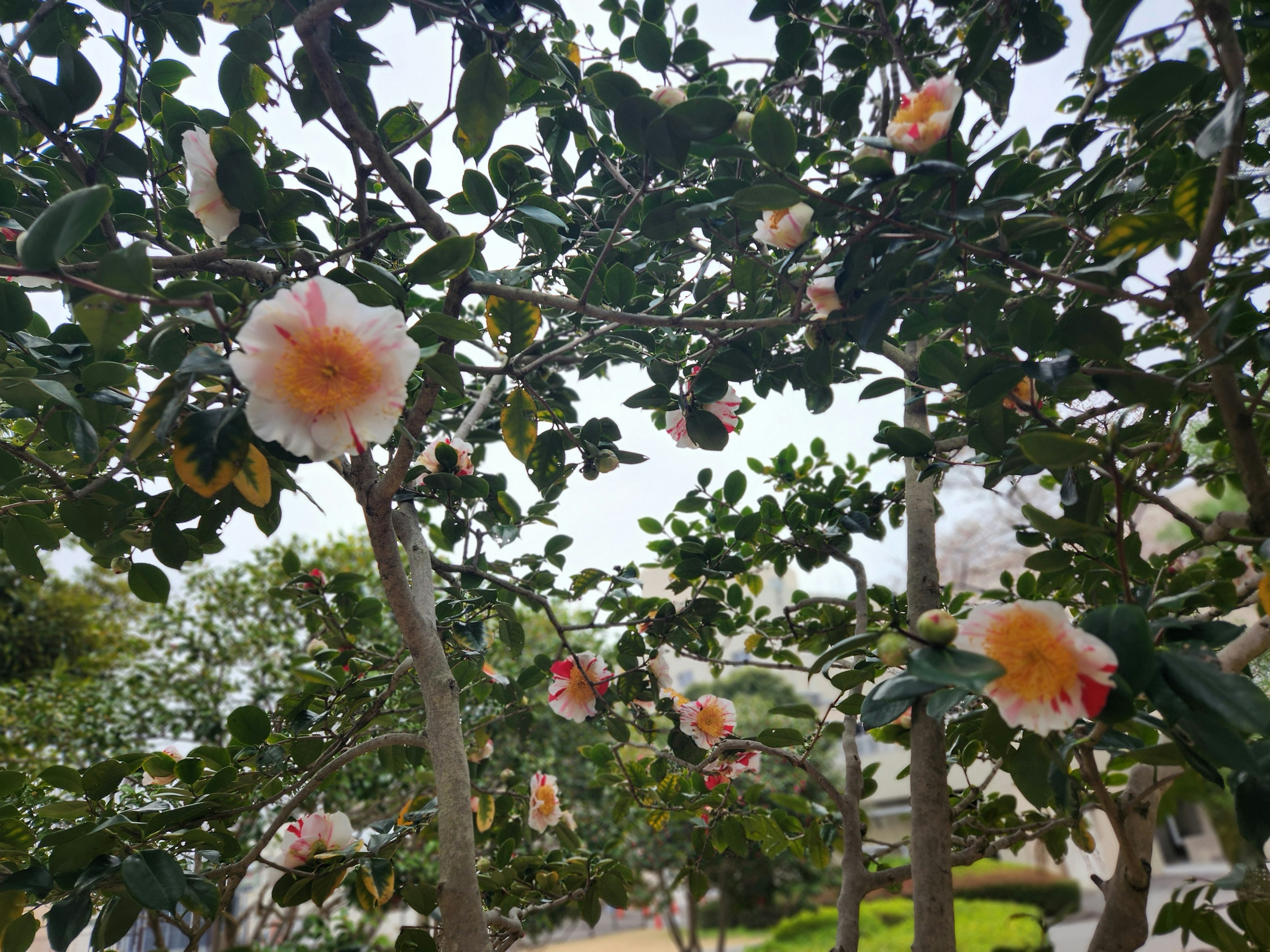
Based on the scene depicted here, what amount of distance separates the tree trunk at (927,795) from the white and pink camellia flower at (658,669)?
439 millimetres

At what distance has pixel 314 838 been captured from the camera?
0.98 metres

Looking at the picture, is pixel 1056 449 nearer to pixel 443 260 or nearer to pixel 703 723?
pixel 443 260

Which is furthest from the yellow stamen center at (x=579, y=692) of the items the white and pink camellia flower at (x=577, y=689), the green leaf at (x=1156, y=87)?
the green leaf at (x=1156, y=87)

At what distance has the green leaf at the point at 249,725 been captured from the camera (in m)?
1.01

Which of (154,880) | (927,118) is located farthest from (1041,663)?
(154,880)

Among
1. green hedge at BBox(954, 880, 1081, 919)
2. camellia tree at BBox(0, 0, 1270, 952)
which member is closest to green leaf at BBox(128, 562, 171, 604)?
camellia tree at BBox(0, 0, 1270, 952)

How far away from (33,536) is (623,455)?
0.79 metres

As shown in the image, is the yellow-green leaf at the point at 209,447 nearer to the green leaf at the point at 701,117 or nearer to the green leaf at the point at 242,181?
the green leaf at the point at 242,181

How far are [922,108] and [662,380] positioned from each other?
434 mm

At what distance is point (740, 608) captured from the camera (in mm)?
1474

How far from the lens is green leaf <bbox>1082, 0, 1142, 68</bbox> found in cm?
57

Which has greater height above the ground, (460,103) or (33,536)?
(460,103)

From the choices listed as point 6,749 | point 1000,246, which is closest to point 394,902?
point 6,749

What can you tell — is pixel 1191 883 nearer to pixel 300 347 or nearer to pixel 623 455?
pixel 623 455
